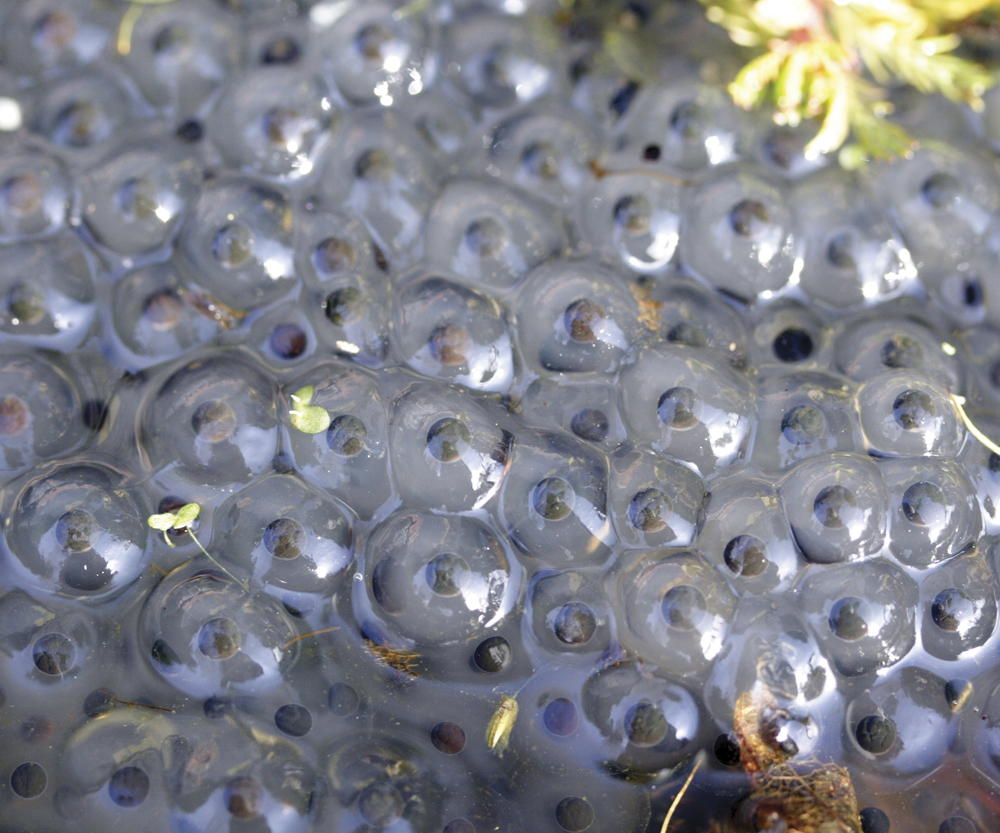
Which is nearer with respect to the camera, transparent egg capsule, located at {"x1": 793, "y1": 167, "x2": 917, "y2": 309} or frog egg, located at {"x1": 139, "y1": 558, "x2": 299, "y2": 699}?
frog egg, located at {"x1": 139, "y1": 558, "x2": 299, "y2": 699}

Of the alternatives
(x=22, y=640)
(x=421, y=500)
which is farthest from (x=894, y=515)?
(x=22, y=640)

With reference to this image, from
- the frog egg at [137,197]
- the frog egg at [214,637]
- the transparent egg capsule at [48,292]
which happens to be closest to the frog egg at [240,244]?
the frog egg at [137,197]

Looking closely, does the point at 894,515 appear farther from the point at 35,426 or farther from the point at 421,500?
the point at 35,426

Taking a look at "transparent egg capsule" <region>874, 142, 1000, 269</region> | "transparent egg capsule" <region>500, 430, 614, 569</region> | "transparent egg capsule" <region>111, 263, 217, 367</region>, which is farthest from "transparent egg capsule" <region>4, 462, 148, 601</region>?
"transparent egg capsule" <region>874, 142, 1000, 269</region>

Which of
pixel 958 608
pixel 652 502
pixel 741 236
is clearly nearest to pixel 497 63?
pixel 741 236

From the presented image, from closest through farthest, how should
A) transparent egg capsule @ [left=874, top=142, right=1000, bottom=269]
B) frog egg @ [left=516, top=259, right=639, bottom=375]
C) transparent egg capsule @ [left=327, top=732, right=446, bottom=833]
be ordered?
1. transparent egg capsule @ [left=327, top=732, right=446, bottom=833]
2. frog egg @ [left=516, top=259, right=639, bottom=375]
3. transparent egg capsule @ [left=874, top=142, right=1000, bottom=269]

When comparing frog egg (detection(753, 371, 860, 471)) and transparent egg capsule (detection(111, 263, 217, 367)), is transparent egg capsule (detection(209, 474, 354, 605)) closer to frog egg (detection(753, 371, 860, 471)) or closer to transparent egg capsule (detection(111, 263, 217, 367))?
transparent egg capsule (detection(111, 263, 217, 367))

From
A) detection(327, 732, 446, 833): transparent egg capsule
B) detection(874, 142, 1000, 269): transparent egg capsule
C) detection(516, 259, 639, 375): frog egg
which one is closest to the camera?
detection(327, 732, 446, 833): transparent egg capsule
